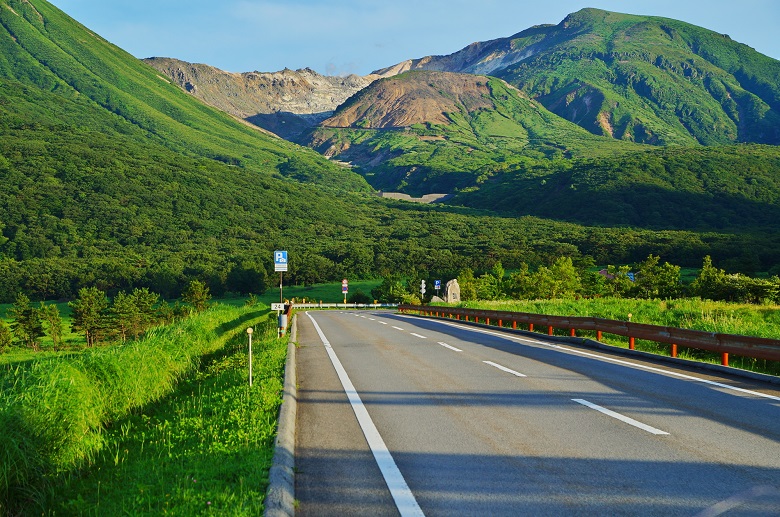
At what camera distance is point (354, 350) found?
63.7 feet

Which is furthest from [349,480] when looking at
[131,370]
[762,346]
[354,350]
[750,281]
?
[750,281]

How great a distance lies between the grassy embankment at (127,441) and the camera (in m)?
5.66

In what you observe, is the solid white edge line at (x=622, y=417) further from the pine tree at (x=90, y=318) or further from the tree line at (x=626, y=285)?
the pine tree at (x=90, y=318)

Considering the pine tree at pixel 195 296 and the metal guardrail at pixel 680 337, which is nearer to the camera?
the metal guardrail at pixel 680 337

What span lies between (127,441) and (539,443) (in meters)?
5.24

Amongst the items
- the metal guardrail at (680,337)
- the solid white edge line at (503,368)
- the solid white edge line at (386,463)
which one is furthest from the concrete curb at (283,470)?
the metal guardrail at (680,337)

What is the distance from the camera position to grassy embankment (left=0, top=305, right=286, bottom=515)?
566 centimetres

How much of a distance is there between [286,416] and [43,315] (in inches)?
4775

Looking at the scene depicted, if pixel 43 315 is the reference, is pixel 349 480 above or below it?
above

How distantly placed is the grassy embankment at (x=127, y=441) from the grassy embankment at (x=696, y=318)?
1090 centimetres

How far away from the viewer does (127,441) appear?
848 centimetres

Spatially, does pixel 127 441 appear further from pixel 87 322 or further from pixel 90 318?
pixel 87 322

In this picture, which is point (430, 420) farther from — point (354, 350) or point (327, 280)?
point (327, 280)

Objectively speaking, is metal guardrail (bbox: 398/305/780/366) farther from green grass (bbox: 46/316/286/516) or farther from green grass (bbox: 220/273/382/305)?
green grass (bbox: 220/273/382/305)
